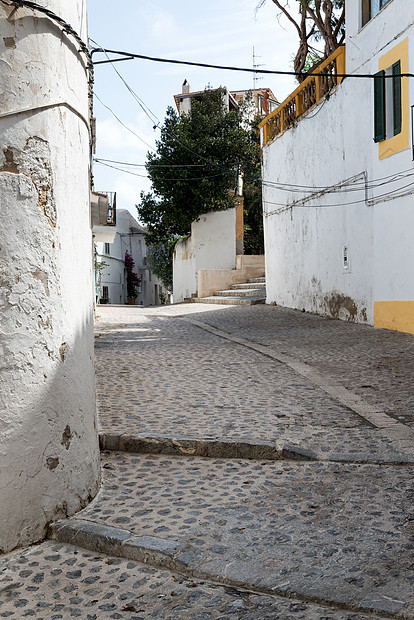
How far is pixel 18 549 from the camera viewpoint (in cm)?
333

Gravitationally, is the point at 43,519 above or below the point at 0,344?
below

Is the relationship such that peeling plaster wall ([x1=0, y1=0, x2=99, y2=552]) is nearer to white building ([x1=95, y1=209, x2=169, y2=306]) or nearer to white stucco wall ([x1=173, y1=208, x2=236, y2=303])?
white stucco wall ([x1=173, y1=208, x2=236, y2=303])

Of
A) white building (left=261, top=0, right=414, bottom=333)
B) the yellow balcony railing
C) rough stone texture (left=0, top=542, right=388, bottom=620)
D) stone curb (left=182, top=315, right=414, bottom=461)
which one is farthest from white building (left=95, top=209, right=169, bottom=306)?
rough stone texture (left=0, top=542, right=388, bottom=620)

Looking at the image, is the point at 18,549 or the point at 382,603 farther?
the point at 18,549

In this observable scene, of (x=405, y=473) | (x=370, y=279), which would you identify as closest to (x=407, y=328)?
(x=370, y=279)

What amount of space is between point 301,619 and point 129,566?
95cm

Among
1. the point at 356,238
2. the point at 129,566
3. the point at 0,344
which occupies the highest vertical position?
the point at 356,238

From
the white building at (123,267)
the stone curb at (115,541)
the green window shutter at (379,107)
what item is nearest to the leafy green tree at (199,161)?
the green window shutter at (379,107)

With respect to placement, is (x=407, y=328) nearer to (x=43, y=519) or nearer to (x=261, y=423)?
(x=261, y=423)

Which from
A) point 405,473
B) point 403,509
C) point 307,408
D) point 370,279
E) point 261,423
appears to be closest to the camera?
point 403,509

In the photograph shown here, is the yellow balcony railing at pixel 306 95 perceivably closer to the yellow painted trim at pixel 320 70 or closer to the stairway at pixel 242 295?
the yellow painted trim at pixel 320 70

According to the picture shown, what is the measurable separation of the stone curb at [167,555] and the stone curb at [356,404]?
2.11 metres

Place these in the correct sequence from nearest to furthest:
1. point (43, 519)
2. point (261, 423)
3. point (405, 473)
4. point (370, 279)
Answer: point (43, 519) → point (405, 473) → point (261, 423) → point (370, 279)

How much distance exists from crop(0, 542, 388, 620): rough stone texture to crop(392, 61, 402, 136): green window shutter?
9.97 meters
